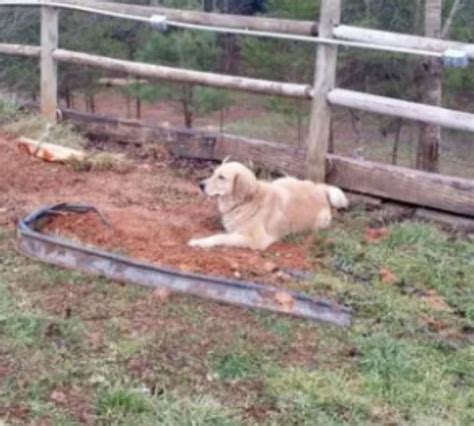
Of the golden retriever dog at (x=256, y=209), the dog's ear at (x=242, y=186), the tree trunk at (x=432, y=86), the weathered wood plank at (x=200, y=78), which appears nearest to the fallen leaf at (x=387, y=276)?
the golden retriever dog at (x=256, y=209)

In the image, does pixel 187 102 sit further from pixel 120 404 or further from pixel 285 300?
pixel 120 404

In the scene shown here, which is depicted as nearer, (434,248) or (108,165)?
(434,248)

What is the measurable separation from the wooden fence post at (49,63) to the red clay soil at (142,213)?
881 millimetres

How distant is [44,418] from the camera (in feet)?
11.5

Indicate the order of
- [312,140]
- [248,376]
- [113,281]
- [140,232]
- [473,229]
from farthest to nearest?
[312,140] → [473,229] → [140,232] → [113,281] → [248,376]

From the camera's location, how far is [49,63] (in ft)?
27.6

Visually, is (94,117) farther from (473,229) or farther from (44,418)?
(44,418)

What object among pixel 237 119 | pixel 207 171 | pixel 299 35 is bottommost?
pixel 237 119

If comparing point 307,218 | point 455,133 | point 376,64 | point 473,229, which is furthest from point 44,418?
point 455,133

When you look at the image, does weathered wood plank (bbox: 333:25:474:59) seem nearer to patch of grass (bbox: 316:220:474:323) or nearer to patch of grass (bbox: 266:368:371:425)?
patch of grass (bbox: 316:220:474:323)

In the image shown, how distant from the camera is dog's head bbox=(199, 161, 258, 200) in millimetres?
5730

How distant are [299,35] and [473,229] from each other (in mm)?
1879

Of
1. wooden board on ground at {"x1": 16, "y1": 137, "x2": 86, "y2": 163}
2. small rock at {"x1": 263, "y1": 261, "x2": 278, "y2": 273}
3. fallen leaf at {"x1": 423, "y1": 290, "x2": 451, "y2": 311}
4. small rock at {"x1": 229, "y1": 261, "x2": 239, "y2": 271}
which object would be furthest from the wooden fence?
small rock at {"x1": 229, "y1": 261, "x2": 239, "y2": 271}

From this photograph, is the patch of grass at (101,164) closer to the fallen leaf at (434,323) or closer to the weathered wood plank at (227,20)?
the weathered wood plank at (227,20)
